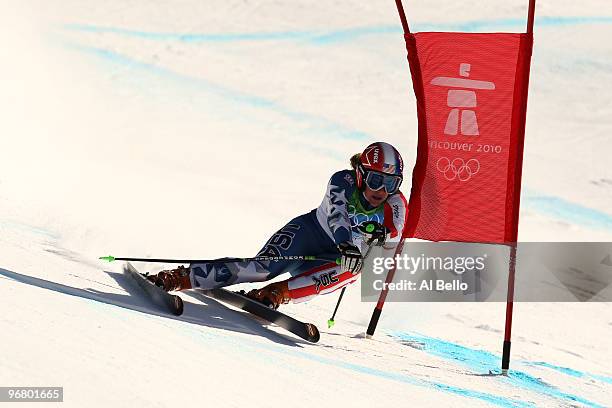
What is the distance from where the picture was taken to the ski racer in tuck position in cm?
577

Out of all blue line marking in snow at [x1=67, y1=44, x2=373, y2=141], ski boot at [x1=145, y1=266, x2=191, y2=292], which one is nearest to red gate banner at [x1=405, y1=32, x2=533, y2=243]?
ski boot at [x1=145, y1=266, x2=191, y2=292]

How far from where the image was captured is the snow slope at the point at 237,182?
4074 millimetres

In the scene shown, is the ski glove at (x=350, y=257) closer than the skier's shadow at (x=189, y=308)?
No

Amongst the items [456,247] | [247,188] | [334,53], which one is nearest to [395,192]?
[456,247]

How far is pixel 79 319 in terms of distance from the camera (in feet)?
13.5

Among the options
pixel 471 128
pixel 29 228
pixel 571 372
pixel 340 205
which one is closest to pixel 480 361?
pixel 571 372

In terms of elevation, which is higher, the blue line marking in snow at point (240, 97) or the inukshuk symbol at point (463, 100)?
the blue line marking in snow at point (240, 97)

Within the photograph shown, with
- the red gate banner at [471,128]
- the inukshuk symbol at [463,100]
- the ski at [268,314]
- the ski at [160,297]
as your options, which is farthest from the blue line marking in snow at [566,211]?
the ski at [160,297]

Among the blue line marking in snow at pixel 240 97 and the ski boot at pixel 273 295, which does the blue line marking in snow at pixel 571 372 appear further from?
the blue line marking in snow at pixel 240 97

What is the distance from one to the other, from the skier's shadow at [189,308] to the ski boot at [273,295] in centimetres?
13

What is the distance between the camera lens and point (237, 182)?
1117 cm

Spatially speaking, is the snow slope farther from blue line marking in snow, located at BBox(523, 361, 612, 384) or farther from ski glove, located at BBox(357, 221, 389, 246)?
ski glove, located at BBox(357, 221, 389, 246)

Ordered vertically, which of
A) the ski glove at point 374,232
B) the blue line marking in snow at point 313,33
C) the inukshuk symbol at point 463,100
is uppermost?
the blue line marking in snow at point 313,33

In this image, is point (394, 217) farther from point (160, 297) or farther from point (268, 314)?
point (160, 297)
